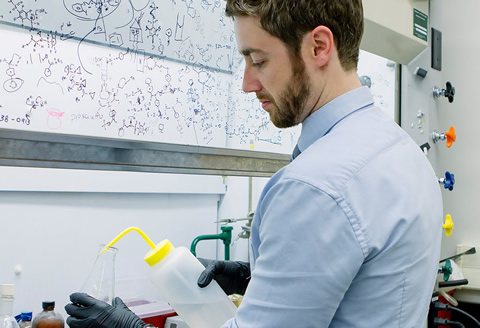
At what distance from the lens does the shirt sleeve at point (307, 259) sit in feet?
2.09

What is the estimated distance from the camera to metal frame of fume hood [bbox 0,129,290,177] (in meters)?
1.13

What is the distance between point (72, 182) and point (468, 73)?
192 cm

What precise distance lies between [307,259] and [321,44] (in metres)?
0.35

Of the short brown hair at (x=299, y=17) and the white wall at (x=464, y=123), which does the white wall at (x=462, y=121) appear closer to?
the white wall at (x=464, y=123)

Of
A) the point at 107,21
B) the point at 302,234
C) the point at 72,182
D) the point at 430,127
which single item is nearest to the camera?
the point at 302,234

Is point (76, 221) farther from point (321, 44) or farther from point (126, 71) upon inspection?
point (321, 44)

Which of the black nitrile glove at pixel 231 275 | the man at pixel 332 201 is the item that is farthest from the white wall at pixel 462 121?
the man at pixel 332 201

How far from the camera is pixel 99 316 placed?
98cm

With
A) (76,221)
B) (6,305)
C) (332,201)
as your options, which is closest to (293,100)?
(332,201)

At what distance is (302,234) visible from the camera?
641 mm

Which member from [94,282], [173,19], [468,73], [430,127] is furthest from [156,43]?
[468,73]

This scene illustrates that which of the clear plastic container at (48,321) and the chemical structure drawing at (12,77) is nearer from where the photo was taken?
the chemical structure drawing at (12,77)

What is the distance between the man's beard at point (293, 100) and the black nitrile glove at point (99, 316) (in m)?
0.47

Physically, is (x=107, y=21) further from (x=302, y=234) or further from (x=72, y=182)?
(x=302, y=234)
